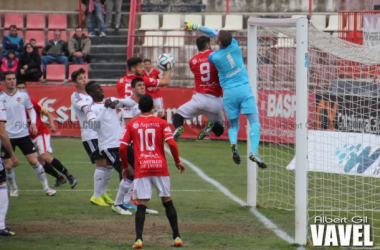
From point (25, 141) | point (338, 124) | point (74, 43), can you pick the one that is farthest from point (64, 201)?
point (74, 43)

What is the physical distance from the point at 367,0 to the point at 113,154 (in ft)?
57.7

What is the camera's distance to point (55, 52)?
86.3ft

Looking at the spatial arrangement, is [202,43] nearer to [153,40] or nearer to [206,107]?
[206,107]

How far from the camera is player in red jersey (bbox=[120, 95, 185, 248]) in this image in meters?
10.1

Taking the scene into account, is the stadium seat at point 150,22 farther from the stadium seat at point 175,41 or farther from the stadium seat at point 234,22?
the stadium seat at point 234,22

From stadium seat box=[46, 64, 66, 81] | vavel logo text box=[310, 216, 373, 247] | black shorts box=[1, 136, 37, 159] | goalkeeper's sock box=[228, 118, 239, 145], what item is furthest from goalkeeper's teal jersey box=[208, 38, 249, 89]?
stadium seat box=[46, 64, 66, 81]

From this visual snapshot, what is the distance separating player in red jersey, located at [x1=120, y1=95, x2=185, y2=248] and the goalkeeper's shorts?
2254mm

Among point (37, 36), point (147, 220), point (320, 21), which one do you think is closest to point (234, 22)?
point (320, 21)

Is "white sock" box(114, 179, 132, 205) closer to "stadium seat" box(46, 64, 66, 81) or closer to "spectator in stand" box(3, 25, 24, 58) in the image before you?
"stadium seat" box(46, 64, 66, 81)

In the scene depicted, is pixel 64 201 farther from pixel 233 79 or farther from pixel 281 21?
pixel 281 21

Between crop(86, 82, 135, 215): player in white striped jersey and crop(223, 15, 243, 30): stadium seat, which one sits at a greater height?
crop(223, 15, 243, 30): stadium seat

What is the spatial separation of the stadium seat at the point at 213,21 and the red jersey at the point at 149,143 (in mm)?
17178

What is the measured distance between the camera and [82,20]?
94.5 feet

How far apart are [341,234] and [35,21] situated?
20.6 meters
